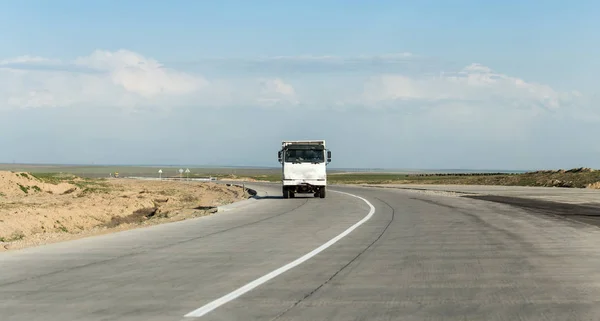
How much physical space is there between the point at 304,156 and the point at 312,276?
3221 centimetres

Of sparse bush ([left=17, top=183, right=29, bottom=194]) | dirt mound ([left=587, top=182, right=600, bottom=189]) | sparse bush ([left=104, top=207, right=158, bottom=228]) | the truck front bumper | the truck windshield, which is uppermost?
the truck windshield

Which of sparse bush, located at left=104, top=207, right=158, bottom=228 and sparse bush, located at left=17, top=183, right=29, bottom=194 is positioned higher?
sparse bush, located at left=17, top=183, right=29, bottom=194

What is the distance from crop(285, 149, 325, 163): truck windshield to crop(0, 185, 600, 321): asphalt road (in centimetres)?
2245

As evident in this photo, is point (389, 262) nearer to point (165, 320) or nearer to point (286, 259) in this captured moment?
point (286, 259)

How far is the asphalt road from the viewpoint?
8.68m

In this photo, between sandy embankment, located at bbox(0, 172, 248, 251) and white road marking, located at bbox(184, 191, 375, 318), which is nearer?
white road marking, located at bbox(184, 191, 375, 318)

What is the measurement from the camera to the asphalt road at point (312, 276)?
Answer: 8680 millimetres

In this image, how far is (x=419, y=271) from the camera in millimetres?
12172

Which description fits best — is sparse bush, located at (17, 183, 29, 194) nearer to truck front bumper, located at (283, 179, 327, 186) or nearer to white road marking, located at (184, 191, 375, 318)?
truck front bumper, located at (283, 179, 327, 186)

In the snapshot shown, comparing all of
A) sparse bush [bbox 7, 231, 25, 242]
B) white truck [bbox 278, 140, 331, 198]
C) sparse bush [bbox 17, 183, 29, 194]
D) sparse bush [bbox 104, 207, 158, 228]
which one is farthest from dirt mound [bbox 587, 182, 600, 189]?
sparse bush [bbox 7, 231, 25, 242]

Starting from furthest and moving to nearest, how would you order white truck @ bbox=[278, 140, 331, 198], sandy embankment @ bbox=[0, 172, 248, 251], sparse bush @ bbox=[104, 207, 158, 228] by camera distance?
1. white truck @ bbox=[278, 140, 331, 198]
2. sparse bush @ bbox=[104, 207, 158, 228]
3. sandy embankment @ bbox=[0, 172, 248, 251]

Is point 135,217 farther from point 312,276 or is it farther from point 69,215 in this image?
point 312,276

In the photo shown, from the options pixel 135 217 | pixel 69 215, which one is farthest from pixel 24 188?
pixel 69 215

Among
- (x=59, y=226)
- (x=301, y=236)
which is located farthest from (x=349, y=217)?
(x=59, y=226)
